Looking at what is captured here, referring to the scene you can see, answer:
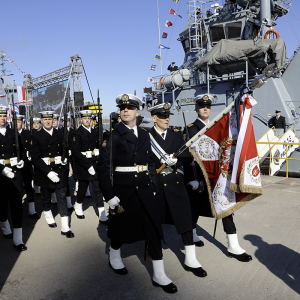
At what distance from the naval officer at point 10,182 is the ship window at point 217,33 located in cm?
1465

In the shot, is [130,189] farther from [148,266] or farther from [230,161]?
[230,161]

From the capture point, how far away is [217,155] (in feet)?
11.4

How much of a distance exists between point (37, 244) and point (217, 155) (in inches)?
112

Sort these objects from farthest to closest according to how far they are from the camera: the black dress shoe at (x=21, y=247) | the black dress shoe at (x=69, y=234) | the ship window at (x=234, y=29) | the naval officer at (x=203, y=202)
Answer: the ship window at (x=234, y=29)
the black dress shoe at (x=69, y=234)
the black dress shoe at (x=21, y=247)
the naval officer at (x=203, y=202)

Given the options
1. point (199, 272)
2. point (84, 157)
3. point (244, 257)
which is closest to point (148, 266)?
point (199, 272)

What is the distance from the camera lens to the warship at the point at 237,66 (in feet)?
38.1

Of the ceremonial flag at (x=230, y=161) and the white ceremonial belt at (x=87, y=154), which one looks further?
the white ceremonial belt at (x=87, y=154)

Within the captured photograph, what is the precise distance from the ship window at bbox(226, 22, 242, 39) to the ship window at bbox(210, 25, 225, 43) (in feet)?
1.12

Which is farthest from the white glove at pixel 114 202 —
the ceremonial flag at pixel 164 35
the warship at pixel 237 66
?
the ceremonial flag at pixel 164 35

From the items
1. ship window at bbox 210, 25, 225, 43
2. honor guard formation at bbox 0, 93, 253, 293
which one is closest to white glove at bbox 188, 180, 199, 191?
honor guard formation at bbox 0, 93, 253, 293

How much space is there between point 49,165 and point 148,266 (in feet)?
8.18

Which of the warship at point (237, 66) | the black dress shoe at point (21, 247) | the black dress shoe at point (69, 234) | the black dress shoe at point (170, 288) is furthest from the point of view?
the warship at point (237, 66)

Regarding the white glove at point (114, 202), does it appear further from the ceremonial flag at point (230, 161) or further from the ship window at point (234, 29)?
the ship window at point (234, 29)

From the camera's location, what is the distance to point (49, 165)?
15.8ft
